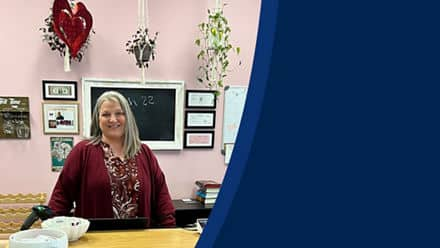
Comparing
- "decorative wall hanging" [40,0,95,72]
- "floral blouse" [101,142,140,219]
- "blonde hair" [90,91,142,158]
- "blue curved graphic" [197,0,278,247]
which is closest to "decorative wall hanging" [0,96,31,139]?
"decorative wall hanging" [40,0,95,72]

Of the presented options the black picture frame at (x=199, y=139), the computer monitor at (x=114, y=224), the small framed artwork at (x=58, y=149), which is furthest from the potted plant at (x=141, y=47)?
the computer monitor at (x=114, y=224)

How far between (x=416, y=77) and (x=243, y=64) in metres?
3.54

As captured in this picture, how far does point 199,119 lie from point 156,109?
40cm

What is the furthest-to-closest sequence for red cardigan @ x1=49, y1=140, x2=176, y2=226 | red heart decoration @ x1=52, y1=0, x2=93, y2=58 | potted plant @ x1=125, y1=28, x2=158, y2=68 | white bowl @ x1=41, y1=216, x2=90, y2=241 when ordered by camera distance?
potted plant @ x1=125, y1=28, x2=158, y2=68 < red heart decoration @ x1=52, y1=0, x2=93, y2=58 < red cardigan @ x1=49, y1=140, x2=176, y2=226 < white bowl @ x1=41, y1=216, x2=90, y2=241

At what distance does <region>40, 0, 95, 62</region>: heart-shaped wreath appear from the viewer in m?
3.20

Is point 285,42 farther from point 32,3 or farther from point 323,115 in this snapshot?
point 32,3

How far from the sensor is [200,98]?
3736 millimetres

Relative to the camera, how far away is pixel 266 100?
1.13 ft

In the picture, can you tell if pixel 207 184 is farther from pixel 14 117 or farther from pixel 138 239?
pixel 138 239

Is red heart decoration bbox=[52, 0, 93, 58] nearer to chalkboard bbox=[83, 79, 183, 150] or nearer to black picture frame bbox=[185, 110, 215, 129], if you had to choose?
chalkboard bbox=[83, 79, 183, 150]

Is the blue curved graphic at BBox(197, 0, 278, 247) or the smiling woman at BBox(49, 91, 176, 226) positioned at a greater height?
the blue curved graphic at BBox(197, 0, 278, 247)

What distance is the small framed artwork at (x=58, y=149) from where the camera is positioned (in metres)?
3.45

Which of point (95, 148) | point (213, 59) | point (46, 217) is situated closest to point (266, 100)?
point (46, 217)

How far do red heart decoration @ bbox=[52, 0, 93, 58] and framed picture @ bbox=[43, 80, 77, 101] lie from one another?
0.25 meters
